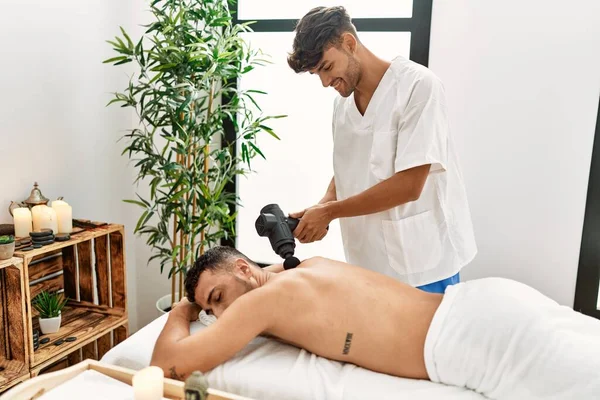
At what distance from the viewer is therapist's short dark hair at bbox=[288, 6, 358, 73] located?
1.53 meters

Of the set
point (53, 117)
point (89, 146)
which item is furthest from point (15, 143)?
point (89, 146)

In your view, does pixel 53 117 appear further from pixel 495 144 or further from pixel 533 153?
pixel 533 153

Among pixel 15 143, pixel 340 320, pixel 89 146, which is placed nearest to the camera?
pixel 340 320

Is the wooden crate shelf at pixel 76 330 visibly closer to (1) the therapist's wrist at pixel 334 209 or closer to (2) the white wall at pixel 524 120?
(1) the therapist's wrist at pixel 334 209

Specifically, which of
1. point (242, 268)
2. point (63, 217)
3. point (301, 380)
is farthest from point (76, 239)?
point (301, 380)

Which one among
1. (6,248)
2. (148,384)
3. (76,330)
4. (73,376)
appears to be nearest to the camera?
(148,384)

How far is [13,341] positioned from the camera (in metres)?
1.79

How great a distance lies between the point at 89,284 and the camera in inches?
89.7

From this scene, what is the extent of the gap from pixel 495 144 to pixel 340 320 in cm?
133

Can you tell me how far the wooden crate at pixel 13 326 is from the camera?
1.74m

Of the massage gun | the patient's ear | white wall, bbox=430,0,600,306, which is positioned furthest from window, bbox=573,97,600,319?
the patient's ear

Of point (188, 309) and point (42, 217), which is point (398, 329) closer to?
point (188, 309)

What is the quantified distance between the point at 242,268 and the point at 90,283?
1139mm

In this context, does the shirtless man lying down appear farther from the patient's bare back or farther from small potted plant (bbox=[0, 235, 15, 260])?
small potted plant (bbox=[0, 235, 15, 260])
